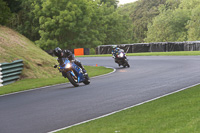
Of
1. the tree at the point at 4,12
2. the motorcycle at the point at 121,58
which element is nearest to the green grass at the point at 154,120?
the motorcycle at the point at 121,58

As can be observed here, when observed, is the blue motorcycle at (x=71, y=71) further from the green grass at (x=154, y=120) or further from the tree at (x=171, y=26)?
the tree at (x=171, y=26)

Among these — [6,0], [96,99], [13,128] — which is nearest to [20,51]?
[6,0]

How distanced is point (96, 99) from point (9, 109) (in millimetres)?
2646

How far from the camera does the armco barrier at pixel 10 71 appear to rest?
67.1ft

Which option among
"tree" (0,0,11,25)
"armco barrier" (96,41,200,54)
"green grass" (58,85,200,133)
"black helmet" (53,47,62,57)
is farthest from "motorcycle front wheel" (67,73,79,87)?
"armco barrier" (96,41,200,54)

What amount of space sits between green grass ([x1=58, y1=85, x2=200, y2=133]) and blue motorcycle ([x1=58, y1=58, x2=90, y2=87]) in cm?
596

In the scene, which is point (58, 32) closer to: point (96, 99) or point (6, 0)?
point (6, 0)

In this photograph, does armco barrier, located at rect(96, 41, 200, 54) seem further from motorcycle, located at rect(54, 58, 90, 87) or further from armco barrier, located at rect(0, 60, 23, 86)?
motorcycle, located at rect(54, 58, 90, 87)

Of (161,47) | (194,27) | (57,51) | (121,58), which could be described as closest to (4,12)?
(121,58)

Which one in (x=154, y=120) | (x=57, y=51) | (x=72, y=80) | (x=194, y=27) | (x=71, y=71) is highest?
(x=57, y=51)

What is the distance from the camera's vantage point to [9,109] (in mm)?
11922

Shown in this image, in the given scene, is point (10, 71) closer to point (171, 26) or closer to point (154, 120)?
point (154, 120)

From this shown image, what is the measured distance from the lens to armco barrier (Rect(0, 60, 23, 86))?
20.4 metres

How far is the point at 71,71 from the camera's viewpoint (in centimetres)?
1647
